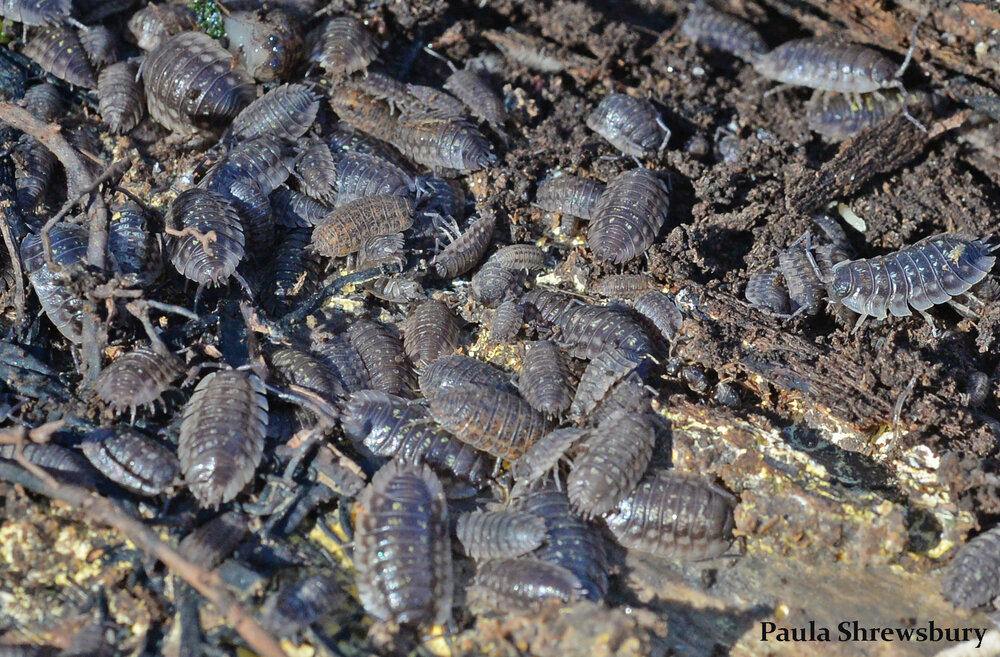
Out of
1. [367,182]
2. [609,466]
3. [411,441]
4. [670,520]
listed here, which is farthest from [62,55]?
[670,520]

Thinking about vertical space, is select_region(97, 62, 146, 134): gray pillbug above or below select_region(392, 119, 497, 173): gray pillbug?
above

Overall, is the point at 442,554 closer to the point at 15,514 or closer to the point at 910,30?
the point at 15,514

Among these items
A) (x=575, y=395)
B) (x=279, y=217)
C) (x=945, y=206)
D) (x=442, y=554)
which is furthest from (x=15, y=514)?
(x=945, y=206)

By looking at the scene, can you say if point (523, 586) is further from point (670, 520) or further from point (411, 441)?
point (411, 441)

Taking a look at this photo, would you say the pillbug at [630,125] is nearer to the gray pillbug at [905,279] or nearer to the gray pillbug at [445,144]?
the gray pillbug at [445,144]

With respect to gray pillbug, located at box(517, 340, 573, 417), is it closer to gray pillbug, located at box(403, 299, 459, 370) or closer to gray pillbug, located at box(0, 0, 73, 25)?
gray pillbug, located at box(403, 299, 459, 370)

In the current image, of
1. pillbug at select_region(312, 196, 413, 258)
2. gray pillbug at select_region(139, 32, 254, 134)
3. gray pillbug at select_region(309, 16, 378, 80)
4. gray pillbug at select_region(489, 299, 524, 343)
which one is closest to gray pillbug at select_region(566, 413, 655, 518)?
gray pillbug at select_region(489, 299, 524, 343)

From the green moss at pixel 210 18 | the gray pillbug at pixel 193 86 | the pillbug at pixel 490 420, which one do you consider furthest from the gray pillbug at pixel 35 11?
the pillbug at pixel 490 420
